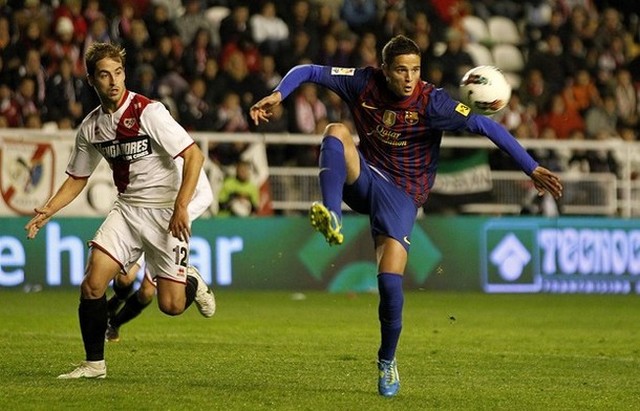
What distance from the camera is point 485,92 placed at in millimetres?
9133

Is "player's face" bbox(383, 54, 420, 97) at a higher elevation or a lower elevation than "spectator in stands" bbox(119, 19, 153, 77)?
lower

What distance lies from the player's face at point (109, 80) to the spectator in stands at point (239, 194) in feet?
30.4

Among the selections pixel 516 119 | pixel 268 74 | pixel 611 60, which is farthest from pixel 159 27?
pixel 611 60

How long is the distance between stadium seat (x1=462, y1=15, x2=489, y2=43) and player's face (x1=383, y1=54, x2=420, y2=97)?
621 inches

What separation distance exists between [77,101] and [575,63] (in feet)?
29.4

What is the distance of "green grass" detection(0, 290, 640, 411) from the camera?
27.1ft

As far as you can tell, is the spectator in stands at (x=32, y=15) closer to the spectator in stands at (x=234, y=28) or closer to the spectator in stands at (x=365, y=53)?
the spectator in stands at (x=234, y=28)

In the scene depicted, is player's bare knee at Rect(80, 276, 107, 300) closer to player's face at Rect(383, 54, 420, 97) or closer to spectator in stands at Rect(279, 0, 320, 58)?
player's face at Rect(383, 54, 420, 97)

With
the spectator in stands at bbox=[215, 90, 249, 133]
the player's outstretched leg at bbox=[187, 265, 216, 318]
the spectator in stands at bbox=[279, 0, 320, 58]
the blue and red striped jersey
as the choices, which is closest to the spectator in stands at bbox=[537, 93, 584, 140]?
the spectator in stands at bbox=[279, 0, 320, 58]

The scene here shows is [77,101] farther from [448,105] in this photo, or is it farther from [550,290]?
[448,105]

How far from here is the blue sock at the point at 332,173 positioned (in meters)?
8.58

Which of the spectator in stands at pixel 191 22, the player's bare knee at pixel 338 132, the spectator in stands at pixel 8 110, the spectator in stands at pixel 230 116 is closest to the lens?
the player's bare knee at pixel 338 132

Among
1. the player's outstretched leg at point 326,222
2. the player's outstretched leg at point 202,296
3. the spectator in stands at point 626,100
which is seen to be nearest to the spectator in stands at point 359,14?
the spectator in stands at point 626,100

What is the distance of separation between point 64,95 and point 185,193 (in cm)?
1027
